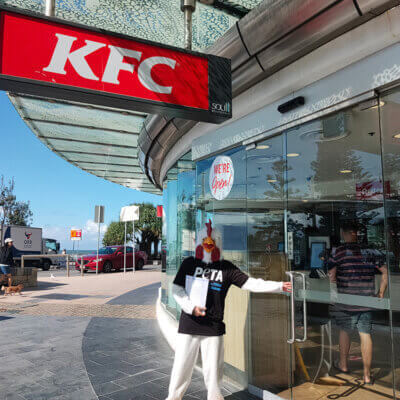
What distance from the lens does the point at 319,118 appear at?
3.60m

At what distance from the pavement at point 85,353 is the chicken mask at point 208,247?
1632mm

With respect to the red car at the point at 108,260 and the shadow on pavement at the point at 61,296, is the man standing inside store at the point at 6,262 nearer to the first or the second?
the shadow on pavement at the point at 61,296

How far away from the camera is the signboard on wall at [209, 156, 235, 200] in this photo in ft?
16.3

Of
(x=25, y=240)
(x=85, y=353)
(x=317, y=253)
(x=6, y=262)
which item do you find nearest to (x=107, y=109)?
(x=85, y=353)

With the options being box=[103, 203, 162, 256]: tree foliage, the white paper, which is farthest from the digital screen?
box=[103, 203, 162, 256]: tree foliage

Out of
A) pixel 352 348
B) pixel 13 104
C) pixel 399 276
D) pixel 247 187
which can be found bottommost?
pixel 352 348

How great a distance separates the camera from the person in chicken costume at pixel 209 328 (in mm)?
3111

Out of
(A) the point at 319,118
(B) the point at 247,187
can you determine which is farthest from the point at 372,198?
(B) the point at 247,187

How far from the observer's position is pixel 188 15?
156 inches

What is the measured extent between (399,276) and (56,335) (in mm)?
5848

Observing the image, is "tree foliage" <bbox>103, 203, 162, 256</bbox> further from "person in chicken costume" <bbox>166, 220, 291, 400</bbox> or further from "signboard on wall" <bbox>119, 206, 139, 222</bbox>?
"person in chicken costume" <bbox>166, 220, 291, 400</bbox>

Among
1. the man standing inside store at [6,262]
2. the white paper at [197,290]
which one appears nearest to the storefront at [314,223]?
the white paper at [197,290]

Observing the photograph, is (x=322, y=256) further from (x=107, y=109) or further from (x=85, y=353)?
(x=107, y=109)

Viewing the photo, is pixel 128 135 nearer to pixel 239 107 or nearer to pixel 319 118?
pixel 239 107
